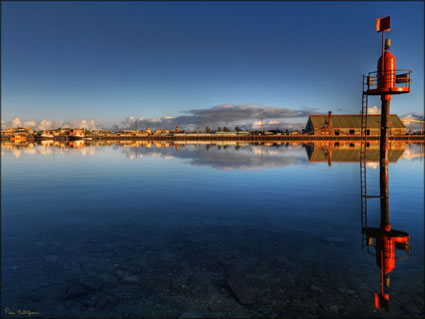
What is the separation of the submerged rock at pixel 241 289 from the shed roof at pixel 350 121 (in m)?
104

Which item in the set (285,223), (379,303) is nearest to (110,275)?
(379,303)

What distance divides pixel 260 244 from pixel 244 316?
9.57ft

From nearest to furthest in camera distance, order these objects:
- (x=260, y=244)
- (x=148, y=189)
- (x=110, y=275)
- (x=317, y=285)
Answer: (x=317, y=285), (x=110, y=275), (x=260, y=244), (x=148, y=189)

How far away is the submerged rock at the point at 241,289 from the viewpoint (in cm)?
478

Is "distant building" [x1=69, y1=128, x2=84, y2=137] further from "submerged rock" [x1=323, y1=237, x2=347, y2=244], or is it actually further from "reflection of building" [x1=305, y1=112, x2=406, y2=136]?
"submerged rock" [x1=323, y1=237, x2=347, y2=244]

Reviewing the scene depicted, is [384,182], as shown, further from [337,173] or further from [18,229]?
[18,229]

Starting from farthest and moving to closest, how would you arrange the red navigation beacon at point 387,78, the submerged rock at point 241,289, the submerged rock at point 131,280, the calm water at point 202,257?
1. the red navigation beacon at point 387,78
2. the submerged rock at point 131,280
3. the submerged rock at point 241,289
4. the calm water at point 202,257

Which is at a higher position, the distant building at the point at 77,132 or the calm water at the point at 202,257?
the distant building at the point at 77,132

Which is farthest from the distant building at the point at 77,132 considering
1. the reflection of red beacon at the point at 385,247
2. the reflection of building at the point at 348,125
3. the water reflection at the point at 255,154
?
the reflection of red beacon at the point at 385,247

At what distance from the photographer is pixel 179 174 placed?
69.3ft

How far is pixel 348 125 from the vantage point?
320ft

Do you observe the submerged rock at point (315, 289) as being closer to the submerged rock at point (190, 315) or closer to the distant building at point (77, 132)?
the submerged rock at point (190, 315)
